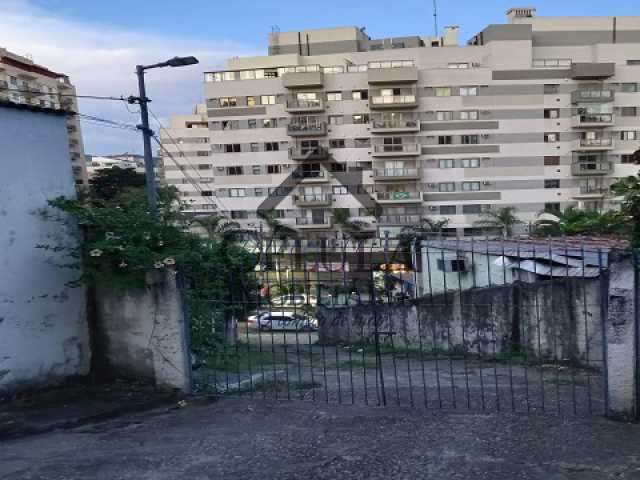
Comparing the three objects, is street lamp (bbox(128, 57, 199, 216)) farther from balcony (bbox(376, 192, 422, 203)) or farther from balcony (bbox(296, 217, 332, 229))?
balcony (bbox(376, 192, 422, 203))

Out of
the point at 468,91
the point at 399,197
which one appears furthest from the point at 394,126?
the point at 468,91

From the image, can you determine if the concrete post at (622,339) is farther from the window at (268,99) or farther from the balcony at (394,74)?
the window at (268,99)

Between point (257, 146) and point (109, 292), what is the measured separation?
111ft

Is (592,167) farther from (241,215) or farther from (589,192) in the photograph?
A: (241,215)

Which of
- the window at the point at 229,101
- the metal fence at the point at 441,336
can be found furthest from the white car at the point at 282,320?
the window at the point at 229,101

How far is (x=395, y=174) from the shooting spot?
3784 cm

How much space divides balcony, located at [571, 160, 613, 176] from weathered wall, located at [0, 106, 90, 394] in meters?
38.4

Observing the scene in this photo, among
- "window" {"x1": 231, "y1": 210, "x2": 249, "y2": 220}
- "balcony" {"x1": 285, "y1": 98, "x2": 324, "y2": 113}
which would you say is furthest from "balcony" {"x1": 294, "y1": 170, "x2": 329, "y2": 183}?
"window" {"x1": 231, "y1": 210, "x2": 249, "y2": 220}

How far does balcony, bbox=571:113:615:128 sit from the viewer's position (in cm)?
3700

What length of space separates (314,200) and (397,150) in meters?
7.07

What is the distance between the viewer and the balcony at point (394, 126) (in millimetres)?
37094

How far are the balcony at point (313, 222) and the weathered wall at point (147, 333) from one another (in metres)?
32.4

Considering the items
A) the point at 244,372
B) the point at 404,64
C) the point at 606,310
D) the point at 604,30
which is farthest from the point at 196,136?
the point at 606,310

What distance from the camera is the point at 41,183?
6.01m
